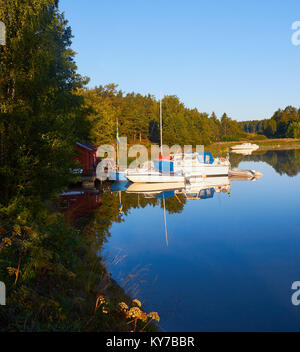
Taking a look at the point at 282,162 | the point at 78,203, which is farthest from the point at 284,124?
the point at 78,203

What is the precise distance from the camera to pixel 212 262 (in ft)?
42.0

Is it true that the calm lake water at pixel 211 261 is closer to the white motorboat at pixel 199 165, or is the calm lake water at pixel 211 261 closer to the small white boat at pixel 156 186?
the small white boat at pixel 156 186

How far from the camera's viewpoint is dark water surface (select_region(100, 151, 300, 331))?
865 cm

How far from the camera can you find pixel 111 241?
1566cm

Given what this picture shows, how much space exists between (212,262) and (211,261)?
119 mm

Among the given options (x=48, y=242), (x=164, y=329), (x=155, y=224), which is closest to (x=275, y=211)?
(x=155, y=224)

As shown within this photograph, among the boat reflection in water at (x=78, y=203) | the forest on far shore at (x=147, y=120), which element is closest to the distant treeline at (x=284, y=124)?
the forest on far shore at (x=147, y=120)

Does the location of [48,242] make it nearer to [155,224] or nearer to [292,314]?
[292,314]

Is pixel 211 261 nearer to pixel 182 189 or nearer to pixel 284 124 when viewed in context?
pixel 182 189

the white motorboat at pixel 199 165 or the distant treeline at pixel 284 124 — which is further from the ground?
the distant treeline at pixel 284 124

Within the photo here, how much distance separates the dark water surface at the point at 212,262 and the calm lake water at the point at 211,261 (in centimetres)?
3

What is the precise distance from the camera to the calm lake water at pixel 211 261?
8.66 meters

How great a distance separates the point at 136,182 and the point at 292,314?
2374 cm

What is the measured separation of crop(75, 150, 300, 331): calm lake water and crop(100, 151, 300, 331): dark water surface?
1.0 inches
